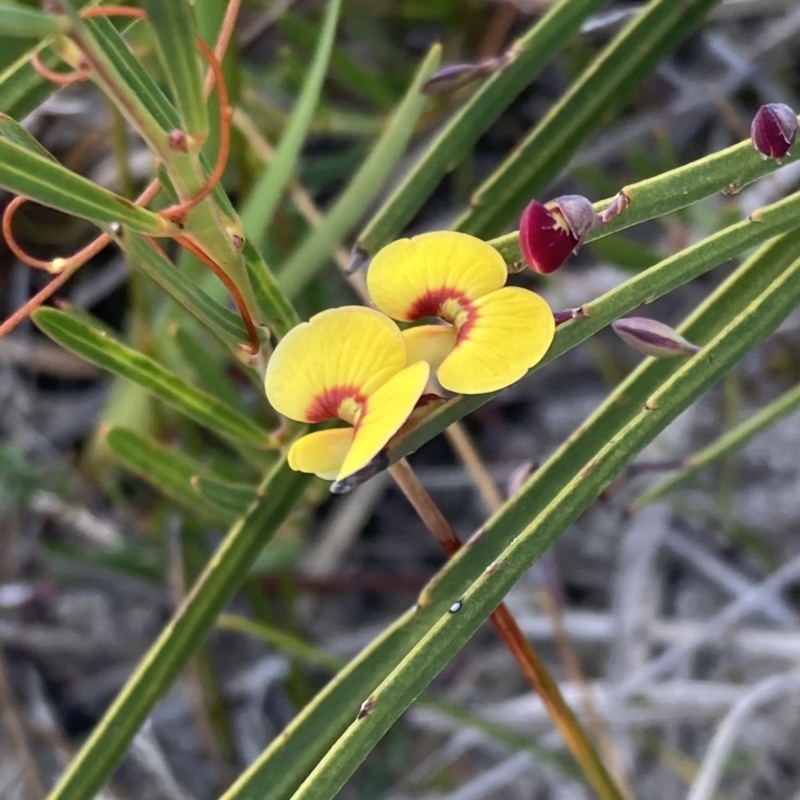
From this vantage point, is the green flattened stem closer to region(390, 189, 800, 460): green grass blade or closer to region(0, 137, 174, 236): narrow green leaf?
region(390, 189, 800, 460): green grass blade

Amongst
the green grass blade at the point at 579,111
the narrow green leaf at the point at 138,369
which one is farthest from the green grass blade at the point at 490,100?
the narrow green leaf at the point at 138,369

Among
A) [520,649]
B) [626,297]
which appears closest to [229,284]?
[626,297]

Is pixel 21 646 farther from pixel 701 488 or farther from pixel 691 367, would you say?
pixel 691 367

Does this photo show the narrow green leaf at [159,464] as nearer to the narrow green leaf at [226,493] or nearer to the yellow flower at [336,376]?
the narrow green leaf at [226,493]

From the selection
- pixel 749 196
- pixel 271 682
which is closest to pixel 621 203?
pixel 749 196

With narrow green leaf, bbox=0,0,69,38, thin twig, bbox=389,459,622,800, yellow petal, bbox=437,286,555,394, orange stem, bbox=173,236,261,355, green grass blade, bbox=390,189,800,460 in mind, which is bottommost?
thin twig, bbox=389,459,622,800

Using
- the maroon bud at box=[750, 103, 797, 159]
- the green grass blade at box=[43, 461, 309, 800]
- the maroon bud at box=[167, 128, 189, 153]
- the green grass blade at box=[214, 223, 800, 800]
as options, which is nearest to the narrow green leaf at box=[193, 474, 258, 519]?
the green grass blade at box=[43, 461, 309, 800]

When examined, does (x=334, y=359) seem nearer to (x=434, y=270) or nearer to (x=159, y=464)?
(x=434, y=270)
